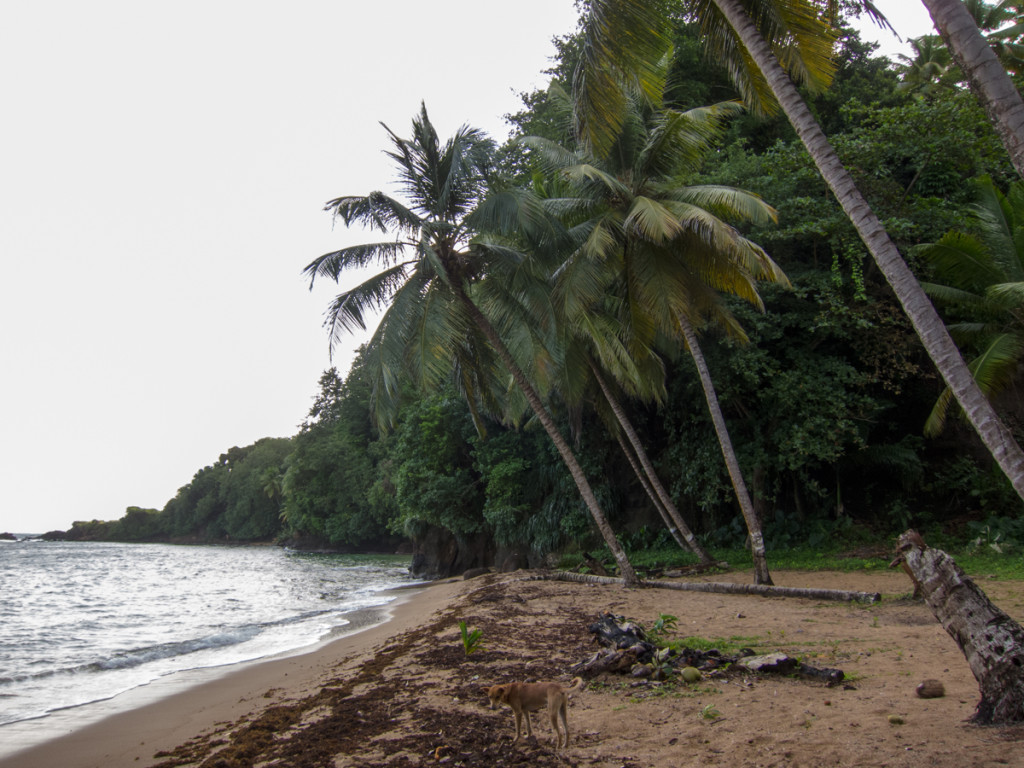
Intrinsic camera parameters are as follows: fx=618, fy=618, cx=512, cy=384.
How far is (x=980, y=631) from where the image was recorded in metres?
3.54

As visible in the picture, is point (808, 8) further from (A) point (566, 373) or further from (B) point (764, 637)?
(A) point (566, 373)

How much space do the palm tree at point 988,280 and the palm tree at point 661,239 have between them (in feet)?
13.1

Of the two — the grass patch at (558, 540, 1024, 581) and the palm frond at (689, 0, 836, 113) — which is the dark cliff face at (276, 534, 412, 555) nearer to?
the grass patch at (558, 540, 1024, 581)

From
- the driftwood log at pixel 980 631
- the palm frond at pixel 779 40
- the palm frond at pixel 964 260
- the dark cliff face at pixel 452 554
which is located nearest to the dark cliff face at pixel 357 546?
the dark cliff face at pixel 452 554

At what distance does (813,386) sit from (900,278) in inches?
377

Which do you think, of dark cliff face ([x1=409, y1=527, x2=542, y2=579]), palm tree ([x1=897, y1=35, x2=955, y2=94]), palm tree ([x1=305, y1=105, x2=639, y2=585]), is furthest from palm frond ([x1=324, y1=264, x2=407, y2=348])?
palm tree ([x1=897, y1=35, x2=955, y2=94])

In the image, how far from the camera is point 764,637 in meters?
6.63

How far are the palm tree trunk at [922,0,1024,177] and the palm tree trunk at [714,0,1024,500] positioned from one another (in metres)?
1.06

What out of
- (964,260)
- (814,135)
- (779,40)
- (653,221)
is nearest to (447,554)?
A: (653,221)

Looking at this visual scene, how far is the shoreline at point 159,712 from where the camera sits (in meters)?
5.30

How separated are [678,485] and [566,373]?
4664 millimetres

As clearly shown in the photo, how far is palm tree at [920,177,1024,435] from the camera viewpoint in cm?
1172

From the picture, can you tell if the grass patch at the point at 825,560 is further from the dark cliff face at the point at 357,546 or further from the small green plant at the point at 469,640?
the dark cliff face at the point at 357,546

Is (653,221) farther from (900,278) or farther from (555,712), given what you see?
(555,712)
